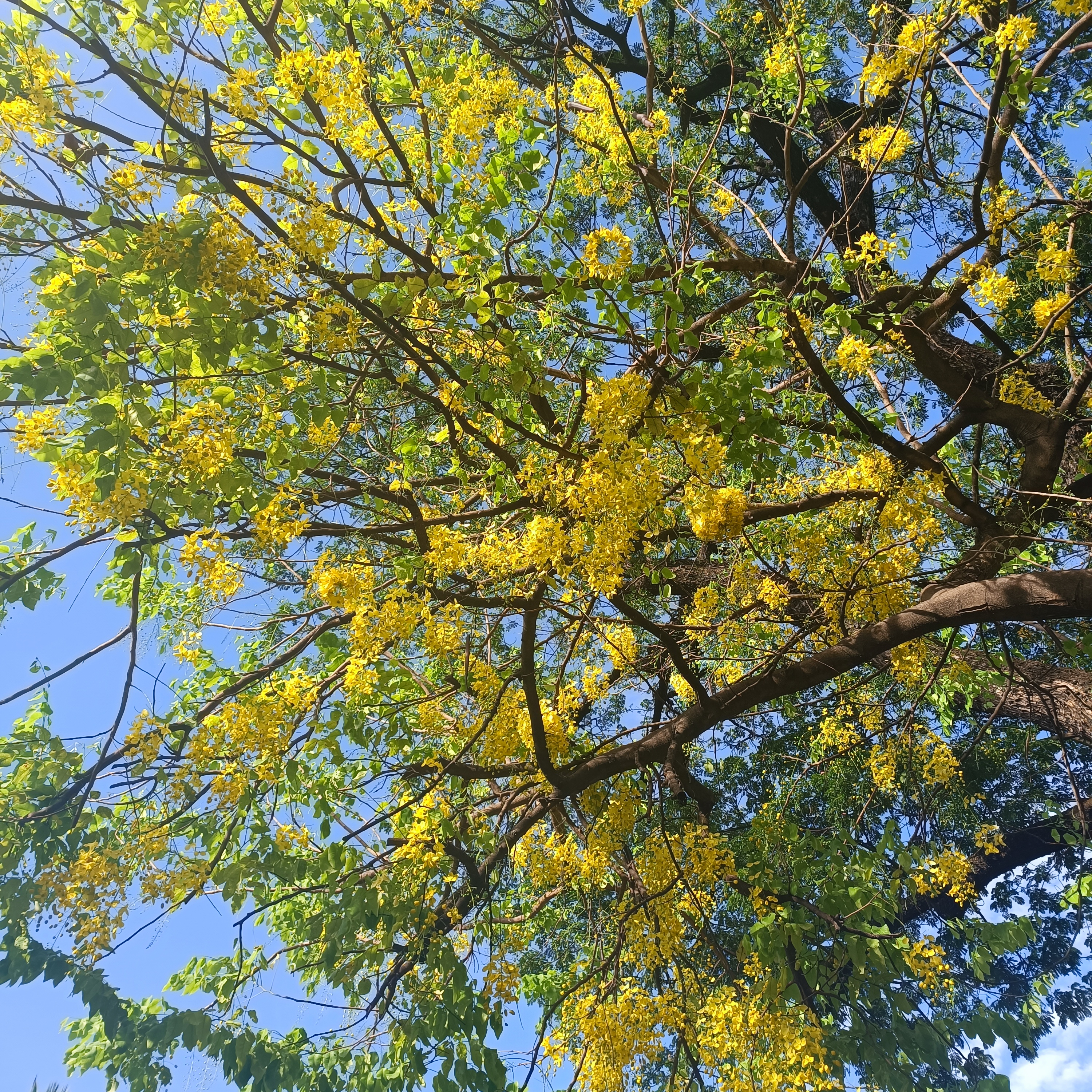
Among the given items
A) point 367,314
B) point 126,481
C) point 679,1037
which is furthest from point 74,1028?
point 367,314

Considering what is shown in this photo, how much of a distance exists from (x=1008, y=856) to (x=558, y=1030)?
3765mm

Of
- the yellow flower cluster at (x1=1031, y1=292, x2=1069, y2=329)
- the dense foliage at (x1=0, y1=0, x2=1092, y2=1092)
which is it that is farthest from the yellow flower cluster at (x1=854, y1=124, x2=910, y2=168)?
the yellow flower cluster at (x1=1031, y1=292, x2=1069, y2=329)

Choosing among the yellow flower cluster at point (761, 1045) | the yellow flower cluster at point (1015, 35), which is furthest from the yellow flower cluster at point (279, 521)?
the yellow flower cluster at point (1015, 35)

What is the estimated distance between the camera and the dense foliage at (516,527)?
2.43m

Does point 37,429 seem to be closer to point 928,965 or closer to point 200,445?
point 200,445

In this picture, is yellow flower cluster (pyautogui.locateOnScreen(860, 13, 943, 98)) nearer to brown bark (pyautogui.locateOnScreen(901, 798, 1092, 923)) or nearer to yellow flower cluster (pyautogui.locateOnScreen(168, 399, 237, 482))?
yellow flower cluster (pyautogui.locateOnScreen(168, 399, 237, 482))

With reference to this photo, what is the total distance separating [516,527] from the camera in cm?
316

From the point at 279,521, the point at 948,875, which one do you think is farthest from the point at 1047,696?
the point at 279,521

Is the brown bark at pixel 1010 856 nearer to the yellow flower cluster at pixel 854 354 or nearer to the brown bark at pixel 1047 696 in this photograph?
the brown bark at pixel 1047 696

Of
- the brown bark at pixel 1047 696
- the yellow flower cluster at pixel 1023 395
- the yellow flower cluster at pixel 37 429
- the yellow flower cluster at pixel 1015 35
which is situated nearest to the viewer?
the yellow flower cluster at pixel 37 429

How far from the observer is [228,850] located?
3.64 metres

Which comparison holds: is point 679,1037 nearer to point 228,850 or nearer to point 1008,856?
point 228,850

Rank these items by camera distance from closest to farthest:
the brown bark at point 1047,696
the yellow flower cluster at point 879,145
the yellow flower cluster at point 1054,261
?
the yellow flower cluster at point 1054,261 < the yellow flower cluster at point 879,145 < the brown bark at point 1047,696

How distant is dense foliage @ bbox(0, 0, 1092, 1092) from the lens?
95.8 inches
